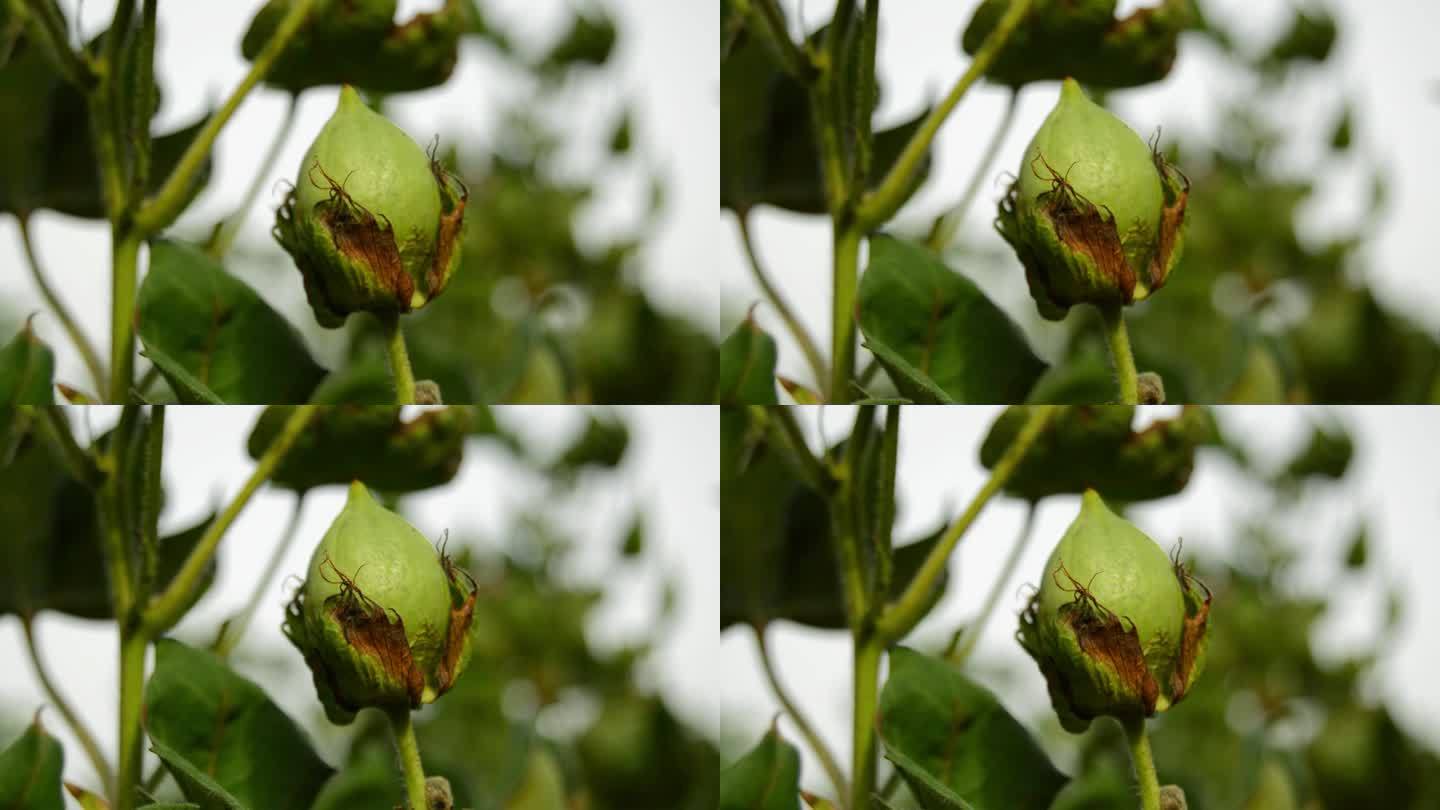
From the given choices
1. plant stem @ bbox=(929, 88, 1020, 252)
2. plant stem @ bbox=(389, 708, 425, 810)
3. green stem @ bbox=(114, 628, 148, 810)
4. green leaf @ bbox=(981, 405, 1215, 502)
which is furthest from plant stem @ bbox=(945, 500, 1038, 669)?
green stem @ bbox=(114, 628, 148, 810)


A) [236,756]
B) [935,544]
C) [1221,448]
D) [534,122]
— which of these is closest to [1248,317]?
[1221,448]

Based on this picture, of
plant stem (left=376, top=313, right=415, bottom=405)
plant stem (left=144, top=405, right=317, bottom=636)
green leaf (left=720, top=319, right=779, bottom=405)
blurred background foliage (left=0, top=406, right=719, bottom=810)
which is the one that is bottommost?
blurred background foliage (left=0, top=406, right=719, bottom=810)

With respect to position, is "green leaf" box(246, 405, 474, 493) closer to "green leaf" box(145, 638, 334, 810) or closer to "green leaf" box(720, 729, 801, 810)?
"green leaf" box(145, 638, 334, 810)

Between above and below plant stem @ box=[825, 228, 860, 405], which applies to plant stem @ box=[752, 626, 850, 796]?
below

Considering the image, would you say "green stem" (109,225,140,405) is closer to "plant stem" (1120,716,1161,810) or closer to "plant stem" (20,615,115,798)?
"plant stem" (20,615,115,798)

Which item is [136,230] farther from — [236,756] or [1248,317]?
[1248,317]

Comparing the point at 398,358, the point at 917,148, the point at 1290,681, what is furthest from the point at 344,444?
the point at 1290,681

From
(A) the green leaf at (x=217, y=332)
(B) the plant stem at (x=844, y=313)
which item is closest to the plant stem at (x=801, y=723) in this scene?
(B) the plant stem at (x=844, y=313)

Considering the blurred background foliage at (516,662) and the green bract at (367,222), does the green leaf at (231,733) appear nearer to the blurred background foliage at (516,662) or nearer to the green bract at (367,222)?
the blurred background foliage at (516,662)
